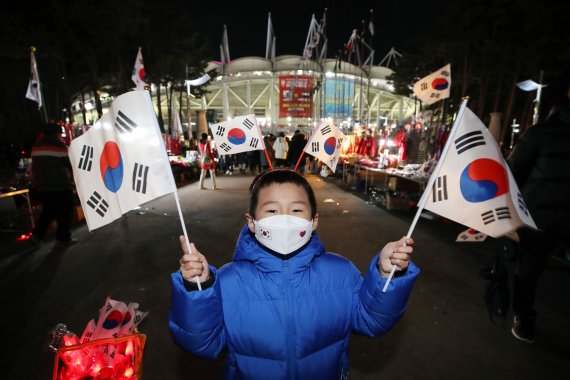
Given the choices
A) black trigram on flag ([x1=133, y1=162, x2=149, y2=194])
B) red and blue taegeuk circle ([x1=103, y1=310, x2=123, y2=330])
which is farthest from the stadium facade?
black trigram on flag ([x1=133, y1=162, x2=149, y2=194])

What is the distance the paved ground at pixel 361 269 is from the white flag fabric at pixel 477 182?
5.52ft

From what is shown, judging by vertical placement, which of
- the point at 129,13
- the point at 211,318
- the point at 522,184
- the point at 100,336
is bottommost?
the point at 100,336

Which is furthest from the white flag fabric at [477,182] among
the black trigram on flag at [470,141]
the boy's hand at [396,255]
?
the boy's hand at [396,255]

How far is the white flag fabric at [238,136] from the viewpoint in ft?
15.6

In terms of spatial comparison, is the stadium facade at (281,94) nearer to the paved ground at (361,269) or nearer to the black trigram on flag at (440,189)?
the paved ground at (361,269)

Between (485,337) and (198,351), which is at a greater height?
(198,351)

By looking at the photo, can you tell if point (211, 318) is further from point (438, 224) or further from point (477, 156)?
point (438, 224)

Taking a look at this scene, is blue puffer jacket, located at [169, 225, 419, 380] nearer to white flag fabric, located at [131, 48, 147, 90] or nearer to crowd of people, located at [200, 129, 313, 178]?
crowd of people, located at [200, 129, 313, 178]

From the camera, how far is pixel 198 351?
1.32 m

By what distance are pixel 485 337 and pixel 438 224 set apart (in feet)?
13.7

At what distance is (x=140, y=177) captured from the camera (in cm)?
151

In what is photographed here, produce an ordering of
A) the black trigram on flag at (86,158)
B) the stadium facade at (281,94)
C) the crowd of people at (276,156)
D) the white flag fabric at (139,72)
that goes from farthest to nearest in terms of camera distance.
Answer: the stadium facade at (281,94) < the crowd of people at (276,156) < the white flag fabric at (139,72) < the black trigram on flag at (86,158)

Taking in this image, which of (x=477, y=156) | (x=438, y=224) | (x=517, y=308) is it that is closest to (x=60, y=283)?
(x=477, y=156)

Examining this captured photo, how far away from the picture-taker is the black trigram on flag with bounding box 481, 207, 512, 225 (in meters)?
1.37
